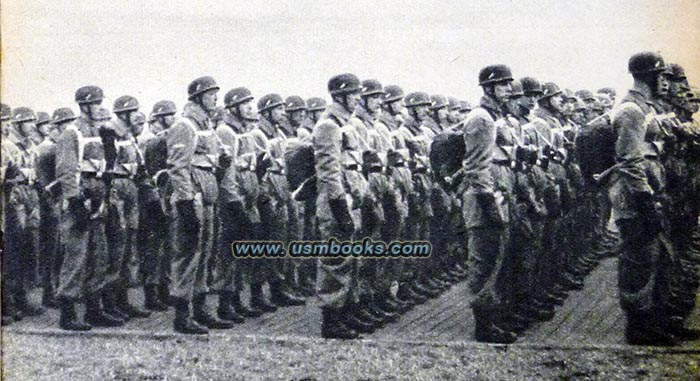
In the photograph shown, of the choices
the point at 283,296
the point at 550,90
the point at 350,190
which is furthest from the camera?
the point at 283,296

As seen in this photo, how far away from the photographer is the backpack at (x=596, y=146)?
6.64 meters

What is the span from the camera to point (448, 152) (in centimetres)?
692

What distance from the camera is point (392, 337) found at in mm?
6898

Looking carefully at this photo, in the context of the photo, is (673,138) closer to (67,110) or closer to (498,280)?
(498,280)

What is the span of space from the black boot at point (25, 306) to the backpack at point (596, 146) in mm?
5023

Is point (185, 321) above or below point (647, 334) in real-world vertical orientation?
above

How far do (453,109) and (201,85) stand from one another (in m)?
2.18

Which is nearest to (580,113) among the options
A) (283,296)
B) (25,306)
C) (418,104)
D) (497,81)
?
(497,81)

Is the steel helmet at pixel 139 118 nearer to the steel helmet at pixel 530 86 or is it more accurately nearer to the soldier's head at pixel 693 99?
the steel helmet at pixel 530 86

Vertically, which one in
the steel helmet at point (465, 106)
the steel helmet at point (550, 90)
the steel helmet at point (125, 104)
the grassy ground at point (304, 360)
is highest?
the steel helmet at point (125, 104)

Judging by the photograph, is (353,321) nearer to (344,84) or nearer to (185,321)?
(185,321)

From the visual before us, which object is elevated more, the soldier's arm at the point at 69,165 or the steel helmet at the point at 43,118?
the steel helmet at the point at 43,118

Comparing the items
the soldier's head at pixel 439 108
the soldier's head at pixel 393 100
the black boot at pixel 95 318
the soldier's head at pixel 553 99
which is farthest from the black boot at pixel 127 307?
the soldier's head at pixel 553 99

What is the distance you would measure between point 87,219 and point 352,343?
104 inches
